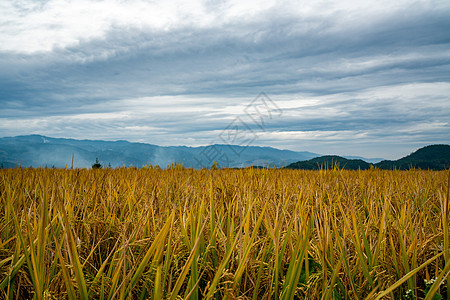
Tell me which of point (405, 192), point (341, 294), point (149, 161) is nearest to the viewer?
point (341, 294)

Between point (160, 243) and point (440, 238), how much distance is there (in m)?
1.51

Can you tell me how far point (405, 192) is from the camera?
296cm

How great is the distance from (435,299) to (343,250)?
0.42m

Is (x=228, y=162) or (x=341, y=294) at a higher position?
(x=228, y=162)

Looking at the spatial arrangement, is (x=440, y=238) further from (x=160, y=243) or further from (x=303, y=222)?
(x=160, y=243)

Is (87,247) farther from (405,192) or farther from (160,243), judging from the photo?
(405,192)

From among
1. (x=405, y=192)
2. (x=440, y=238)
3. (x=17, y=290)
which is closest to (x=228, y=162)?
(x=405, y=192)

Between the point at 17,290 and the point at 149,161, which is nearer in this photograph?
the point at 17,290

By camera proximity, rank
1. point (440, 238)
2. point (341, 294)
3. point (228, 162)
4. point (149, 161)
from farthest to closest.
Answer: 1. point (149, 161)
2. point (228, 162)
3. point (440, 238)
4. point (341, 294)

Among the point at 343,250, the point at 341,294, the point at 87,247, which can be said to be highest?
the point at 343,250

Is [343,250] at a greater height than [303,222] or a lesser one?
lesser

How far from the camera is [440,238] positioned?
1.61m

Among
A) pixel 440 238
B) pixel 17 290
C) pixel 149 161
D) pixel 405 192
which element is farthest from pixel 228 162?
pixel 17 290

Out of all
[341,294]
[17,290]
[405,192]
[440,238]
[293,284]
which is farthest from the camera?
[405,192]
